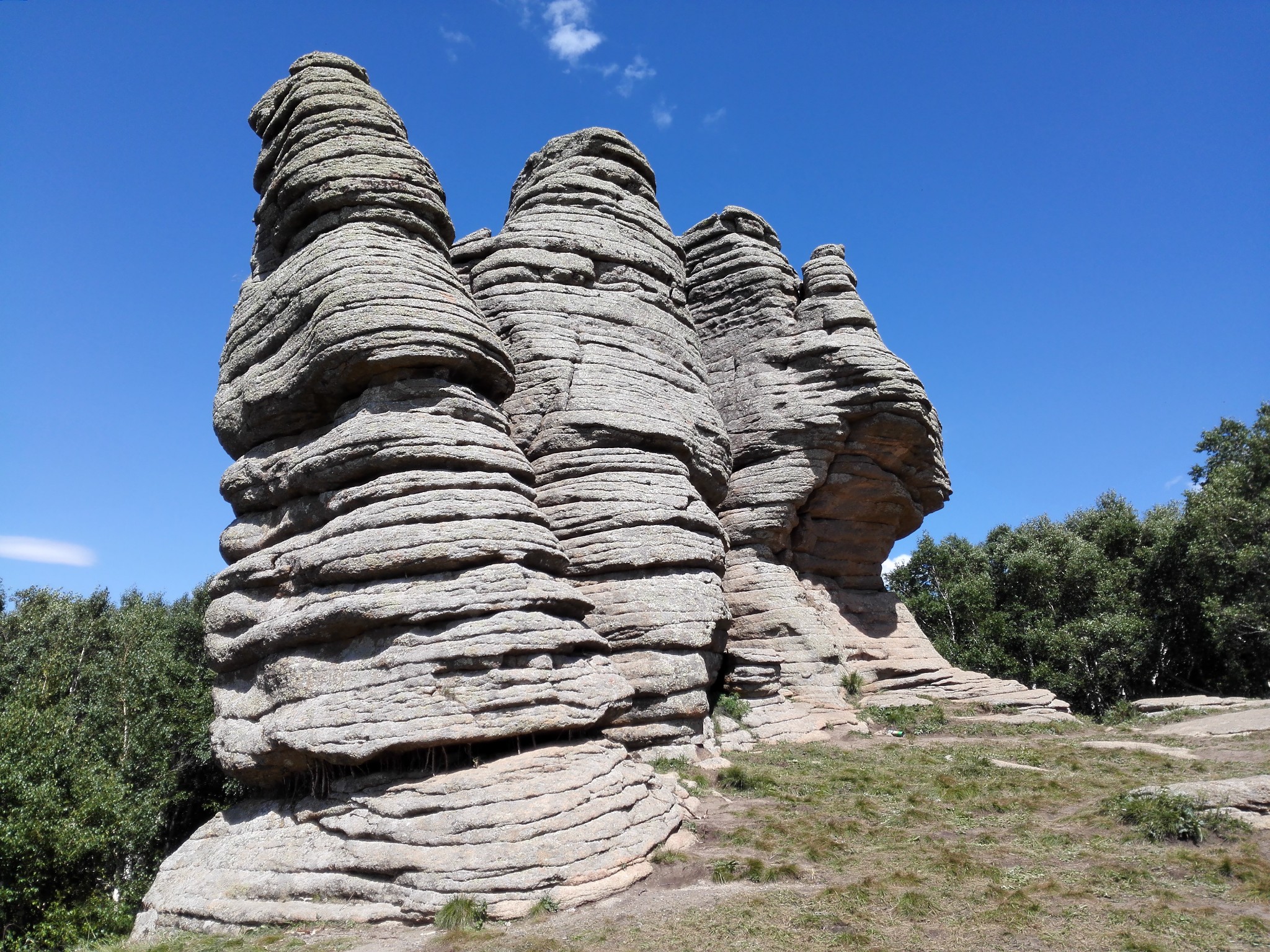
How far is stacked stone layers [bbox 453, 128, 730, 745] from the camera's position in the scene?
2056cm

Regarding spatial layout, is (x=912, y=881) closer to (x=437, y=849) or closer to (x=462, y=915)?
(x=462, y=915)

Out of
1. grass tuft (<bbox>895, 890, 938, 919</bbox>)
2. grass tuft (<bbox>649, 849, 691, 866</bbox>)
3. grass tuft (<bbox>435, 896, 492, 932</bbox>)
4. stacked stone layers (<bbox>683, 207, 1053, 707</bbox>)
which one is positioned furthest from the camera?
stacked stone layers (<bbox>683, 207, 1053, 707</bbox>)

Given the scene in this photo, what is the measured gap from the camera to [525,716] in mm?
14781

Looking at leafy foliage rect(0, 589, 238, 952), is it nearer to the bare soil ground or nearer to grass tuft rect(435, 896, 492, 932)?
the bare soil ground

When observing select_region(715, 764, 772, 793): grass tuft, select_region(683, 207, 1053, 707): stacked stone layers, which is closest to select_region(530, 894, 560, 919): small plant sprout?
select_region(715, 764, 772, 793): grass tuft

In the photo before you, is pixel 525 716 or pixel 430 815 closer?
pixel 430 815

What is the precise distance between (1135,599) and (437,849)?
45781mm

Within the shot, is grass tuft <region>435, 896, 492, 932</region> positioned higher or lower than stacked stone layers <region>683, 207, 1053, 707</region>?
lower

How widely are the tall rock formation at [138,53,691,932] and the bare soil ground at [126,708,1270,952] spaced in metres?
1.01

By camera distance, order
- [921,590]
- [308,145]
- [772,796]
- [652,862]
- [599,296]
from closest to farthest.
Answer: [652,862] → [772,796] → [308,145] → [599,296] → [921,590]

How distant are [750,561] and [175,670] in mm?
25627

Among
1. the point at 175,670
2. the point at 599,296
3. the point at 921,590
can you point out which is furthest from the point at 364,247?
the point at 921,590

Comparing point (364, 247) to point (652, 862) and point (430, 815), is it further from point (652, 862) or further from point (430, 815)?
point (652, 862)

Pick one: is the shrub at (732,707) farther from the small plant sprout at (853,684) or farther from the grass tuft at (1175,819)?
the grass tuft at (1175,819)
